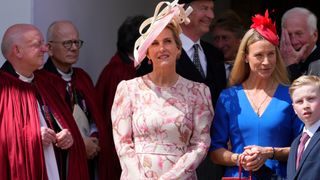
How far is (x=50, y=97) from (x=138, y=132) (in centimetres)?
70

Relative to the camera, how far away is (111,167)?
4.97 m

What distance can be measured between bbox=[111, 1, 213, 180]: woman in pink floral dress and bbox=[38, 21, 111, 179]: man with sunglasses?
68cm

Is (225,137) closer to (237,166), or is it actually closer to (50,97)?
(237,166)

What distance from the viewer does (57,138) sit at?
443 cm

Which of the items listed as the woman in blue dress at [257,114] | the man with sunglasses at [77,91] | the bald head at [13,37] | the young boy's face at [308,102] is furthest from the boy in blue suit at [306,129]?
the bald head at [13,37]

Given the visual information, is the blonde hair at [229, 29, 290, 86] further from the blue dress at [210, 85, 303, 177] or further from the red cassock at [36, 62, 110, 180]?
the red cassock at [36, 62, 110, 180]

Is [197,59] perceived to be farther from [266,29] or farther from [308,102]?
[308,102]

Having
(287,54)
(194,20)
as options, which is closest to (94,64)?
(194,20)

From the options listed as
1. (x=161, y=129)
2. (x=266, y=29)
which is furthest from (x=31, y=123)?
(x=266, y=29)

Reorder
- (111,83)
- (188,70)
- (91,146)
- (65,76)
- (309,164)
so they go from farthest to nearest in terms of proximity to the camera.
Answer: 1. (111,83)
2. (65,76)
3. (91,146)
4. (188,70)
5. (309,164)

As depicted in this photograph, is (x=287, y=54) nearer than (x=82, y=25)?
Yes

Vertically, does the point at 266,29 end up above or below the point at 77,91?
above

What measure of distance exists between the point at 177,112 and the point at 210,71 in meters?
0.78

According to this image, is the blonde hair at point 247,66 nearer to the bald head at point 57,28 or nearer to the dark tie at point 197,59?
the dark tie at point 197,59
